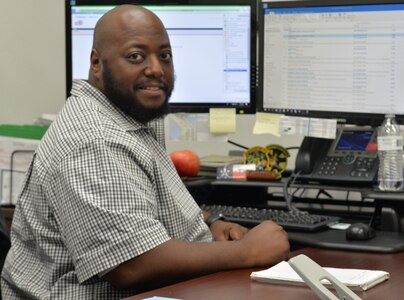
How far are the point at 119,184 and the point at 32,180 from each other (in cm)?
26

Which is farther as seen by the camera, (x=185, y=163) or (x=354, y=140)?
(x=185, y=163)

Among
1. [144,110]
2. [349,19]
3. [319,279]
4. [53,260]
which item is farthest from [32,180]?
[349,19]

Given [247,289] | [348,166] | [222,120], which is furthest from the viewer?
[222,120]

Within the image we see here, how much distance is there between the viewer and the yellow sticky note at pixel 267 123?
2.54 meters

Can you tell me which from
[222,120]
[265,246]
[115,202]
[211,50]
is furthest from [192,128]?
[115,202]

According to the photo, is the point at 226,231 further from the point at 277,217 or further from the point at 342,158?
the point at 342,158

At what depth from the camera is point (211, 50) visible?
8.64 feet

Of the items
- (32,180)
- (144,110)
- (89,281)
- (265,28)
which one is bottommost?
(89,281)

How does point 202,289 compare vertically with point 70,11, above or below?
below

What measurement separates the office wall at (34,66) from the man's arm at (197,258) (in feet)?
3.96

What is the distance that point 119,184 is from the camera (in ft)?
5.38

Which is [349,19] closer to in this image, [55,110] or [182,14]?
[182,14]

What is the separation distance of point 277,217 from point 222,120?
54 centimetres

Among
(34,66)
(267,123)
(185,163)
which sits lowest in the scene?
(185,163)
